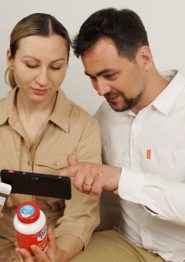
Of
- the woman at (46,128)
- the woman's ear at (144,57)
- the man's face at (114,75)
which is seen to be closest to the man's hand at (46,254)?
the woman at (46,128)

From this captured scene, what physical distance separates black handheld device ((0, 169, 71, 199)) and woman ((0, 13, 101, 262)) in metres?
0.14

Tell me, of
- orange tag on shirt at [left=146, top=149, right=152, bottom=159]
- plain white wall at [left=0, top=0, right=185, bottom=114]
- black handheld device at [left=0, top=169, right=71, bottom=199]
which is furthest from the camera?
plain white wall at [left=0, top=0, right=185, bottom=114]

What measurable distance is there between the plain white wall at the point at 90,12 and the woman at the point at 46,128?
0.40m

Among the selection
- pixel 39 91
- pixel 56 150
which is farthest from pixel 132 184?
pixel 39 91

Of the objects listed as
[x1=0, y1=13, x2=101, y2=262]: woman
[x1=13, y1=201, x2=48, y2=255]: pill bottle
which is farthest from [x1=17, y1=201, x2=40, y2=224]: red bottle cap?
[x1=0, y1=13, x2=101, y2=262]: woman

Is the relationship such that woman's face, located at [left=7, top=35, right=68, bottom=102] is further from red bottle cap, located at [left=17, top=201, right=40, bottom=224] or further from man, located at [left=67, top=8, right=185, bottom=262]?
red bottle cap, located at [left=17, top=201, right=40, bottom=224]

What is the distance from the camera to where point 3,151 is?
1.17 m

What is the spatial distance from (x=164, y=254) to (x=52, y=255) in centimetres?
41

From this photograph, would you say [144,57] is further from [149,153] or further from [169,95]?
[149,153]

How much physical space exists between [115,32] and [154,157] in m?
0.38

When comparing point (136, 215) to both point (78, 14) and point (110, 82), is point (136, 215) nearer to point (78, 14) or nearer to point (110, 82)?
point (110, 82)

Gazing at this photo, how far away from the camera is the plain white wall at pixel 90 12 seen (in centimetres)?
150

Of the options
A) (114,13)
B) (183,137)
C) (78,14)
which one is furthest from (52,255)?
(78,14)

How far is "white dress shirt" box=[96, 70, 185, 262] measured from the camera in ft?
3.74
